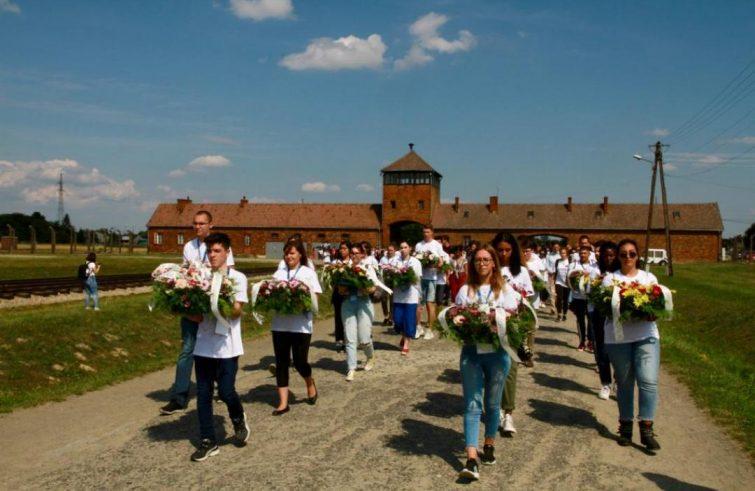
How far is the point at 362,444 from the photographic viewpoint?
268 inches

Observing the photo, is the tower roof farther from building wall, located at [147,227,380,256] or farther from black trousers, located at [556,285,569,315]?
black trousers, located at [556,285,569,315]

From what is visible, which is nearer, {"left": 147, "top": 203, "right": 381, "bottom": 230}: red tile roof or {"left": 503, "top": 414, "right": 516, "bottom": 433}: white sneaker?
{"left": 503, "top": 414, "right": 516, "bottom": 433}: white sneaker

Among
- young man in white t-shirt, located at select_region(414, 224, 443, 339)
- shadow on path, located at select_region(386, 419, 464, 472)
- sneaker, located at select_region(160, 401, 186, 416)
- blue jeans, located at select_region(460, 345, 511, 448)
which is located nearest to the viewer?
blue jeans, located at select_region(460, 345, 511, 448)

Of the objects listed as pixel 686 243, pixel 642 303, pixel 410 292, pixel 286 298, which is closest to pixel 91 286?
pixel 410 292

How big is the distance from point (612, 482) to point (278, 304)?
4.24m

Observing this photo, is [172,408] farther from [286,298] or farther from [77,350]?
[77,350]

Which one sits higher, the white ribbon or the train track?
the white ribbon

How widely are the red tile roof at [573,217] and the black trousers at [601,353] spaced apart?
6808cm

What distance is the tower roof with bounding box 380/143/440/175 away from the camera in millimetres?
76094

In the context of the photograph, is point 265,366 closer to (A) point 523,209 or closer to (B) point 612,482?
(B) point 612,482

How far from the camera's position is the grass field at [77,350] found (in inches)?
381

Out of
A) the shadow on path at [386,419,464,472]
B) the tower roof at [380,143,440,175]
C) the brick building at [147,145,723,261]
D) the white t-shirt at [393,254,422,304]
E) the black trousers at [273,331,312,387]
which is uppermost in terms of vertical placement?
the tower roof at [380,143,440,175]

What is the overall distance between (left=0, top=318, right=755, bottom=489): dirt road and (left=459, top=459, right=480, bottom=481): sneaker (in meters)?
0.14

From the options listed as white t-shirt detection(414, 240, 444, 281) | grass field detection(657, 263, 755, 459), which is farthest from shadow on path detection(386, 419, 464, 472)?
white t-shirt detection(414, 240, 444, 281)
